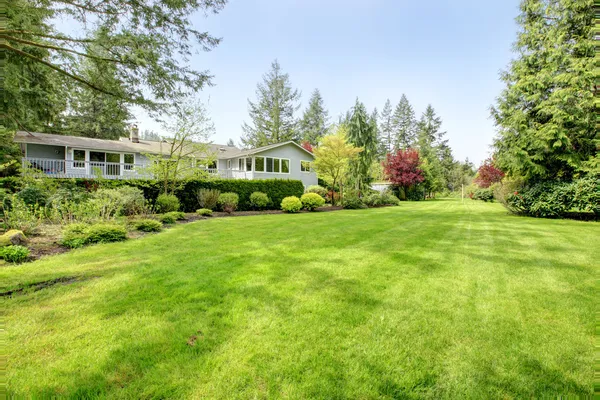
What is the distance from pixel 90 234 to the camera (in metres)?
5.98

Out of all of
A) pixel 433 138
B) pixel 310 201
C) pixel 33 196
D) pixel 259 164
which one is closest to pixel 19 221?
pixel 33 196

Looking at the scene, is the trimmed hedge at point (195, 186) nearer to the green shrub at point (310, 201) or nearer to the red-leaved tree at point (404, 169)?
the green shrub at point (310, 201)

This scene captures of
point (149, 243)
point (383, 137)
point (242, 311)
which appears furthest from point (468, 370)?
point (383, 137)

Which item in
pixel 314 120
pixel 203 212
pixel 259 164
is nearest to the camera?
pixel 203 212

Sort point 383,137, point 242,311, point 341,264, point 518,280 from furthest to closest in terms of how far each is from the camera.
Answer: point 383,137 < point 341,264 < point 518,280 < point 242,311

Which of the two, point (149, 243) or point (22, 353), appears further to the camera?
point (149, 243)

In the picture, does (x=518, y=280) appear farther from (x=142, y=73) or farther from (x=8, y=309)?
(x=142, y=73)

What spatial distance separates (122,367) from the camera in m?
2.15

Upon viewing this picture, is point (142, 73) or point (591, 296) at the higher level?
point (142, 73)

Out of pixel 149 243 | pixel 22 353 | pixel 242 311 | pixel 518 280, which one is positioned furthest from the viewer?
pixel 149 243

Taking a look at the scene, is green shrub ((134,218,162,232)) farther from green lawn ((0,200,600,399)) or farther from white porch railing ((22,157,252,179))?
white porch railing ((22,157,252,179))

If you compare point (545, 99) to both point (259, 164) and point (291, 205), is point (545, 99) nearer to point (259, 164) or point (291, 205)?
point (291, 205)

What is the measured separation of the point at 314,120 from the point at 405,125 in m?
19.8

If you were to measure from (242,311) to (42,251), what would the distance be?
4866 mm
